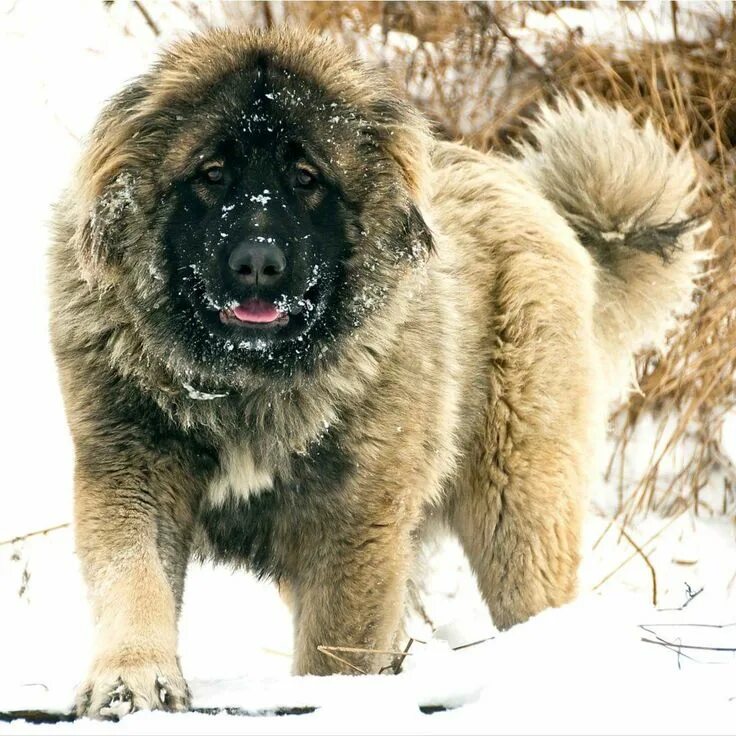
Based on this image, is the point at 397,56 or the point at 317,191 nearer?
the point at 317,191

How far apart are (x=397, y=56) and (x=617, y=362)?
2857 mm

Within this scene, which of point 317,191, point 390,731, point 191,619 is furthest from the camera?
point 191,619

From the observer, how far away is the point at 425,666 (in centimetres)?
264

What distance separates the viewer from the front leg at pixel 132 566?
269 centimetres

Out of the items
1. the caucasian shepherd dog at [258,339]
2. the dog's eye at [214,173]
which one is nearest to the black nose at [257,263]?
the caucasian shepherd dog at [258,339]

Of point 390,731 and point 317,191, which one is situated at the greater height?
point 317,191

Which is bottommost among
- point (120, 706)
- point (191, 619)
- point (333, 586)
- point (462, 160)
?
point (191, 619)

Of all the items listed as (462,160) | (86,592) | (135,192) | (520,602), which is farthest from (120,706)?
(462,160)

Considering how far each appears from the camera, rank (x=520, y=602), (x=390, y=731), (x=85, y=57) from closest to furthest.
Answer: (x=390, y=731) < (x=520, y=602) < (x=85, y=57)

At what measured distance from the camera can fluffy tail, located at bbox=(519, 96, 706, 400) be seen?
4.59 metres

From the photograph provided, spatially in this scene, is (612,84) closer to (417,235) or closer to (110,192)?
(417,235)

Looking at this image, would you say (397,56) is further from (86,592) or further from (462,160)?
(86,592)

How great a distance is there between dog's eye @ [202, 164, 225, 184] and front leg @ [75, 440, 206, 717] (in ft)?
2.59

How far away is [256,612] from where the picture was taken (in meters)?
5.57
